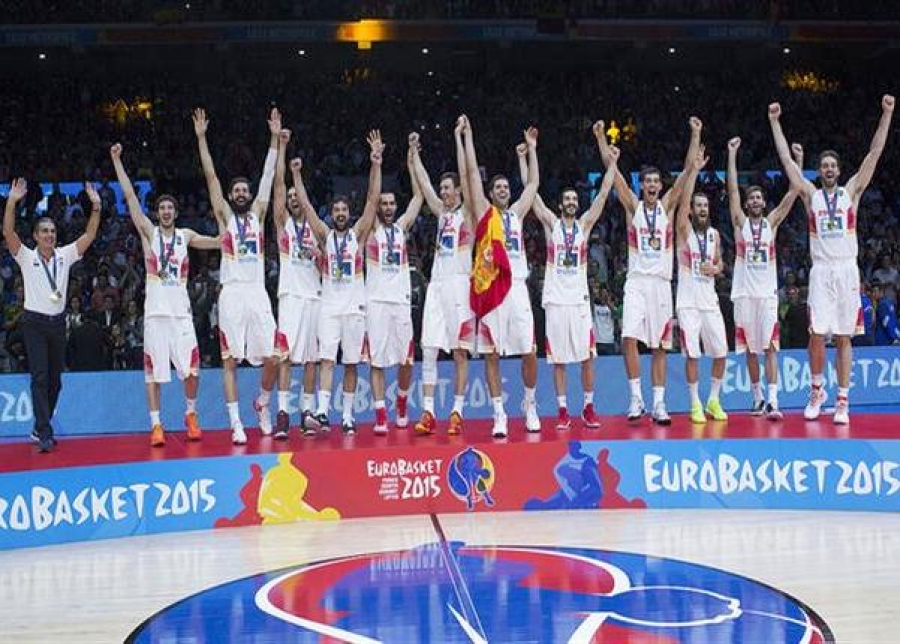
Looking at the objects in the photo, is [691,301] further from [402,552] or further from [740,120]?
[740,120]

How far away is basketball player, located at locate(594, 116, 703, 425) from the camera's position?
10.6 metres

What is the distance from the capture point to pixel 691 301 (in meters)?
10.9

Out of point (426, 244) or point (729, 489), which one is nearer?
point (729, 489)

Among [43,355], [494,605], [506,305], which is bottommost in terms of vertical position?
[494,605]

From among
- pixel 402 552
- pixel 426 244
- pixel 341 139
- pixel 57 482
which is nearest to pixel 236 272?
pixel 57 482

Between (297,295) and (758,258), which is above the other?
(758,258)

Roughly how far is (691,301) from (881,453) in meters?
2.23

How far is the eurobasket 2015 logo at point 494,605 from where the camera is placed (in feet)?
20.5

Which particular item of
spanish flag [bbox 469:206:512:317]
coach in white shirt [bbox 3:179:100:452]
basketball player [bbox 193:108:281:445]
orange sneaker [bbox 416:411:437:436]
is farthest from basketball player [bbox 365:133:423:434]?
coach in white shirt [bbox 3:179:100:452]

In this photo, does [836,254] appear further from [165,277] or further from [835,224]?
[165,277]

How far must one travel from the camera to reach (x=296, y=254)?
1056 cm

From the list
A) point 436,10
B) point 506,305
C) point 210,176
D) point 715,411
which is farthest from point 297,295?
point 436,10

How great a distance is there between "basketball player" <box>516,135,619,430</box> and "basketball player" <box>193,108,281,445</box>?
238cm

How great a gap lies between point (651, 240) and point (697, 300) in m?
0.78
